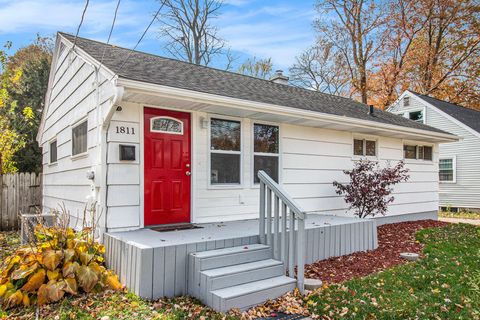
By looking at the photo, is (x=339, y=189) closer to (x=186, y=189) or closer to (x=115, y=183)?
(x=186, y=189)

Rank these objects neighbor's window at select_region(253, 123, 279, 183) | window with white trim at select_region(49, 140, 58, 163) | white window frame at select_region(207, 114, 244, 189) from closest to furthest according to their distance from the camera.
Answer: white window frame at select_region(207, 114, 244, 189) < neighbor's window at select_region(253, 123, 279, 183) < window with white trim at select_region(49, 140, 58, 163)

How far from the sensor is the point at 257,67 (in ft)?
62.9

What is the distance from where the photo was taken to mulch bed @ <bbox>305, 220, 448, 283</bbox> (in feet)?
14.9

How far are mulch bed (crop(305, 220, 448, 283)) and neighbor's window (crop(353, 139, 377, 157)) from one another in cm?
202

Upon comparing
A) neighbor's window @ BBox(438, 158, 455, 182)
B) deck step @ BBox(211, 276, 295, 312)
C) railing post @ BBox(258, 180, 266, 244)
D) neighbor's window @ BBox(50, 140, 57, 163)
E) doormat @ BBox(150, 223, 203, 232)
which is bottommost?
deck step @ BBox(211, 276, 295, 312)

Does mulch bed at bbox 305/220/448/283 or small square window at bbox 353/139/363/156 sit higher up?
small square window at bbox 353/139/363/156

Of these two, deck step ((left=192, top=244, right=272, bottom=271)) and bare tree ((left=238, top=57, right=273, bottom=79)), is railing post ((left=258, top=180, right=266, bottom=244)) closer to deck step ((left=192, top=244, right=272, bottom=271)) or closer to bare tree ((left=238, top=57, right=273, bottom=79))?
deck step ((left=192, top=244, right=272, bottom=271))

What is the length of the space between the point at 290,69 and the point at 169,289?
1875cm

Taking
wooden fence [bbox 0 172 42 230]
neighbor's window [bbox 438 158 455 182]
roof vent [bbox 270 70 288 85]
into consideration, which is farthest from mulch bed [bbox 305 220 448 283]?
neighbor's window [bbox 438 158 455 182]

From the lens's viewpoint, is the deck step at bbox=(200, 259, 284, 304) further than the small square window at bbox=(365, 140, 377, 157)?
No

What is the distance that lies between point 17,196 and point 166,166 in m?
6.55

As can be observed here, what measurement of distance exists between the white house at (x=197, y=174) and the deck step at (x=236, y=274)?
1 centimetres

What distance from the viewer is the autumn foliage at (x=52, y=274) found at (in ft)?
11.7

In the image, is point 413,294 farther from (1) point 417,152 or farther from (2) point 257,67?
(2) point 257,67
